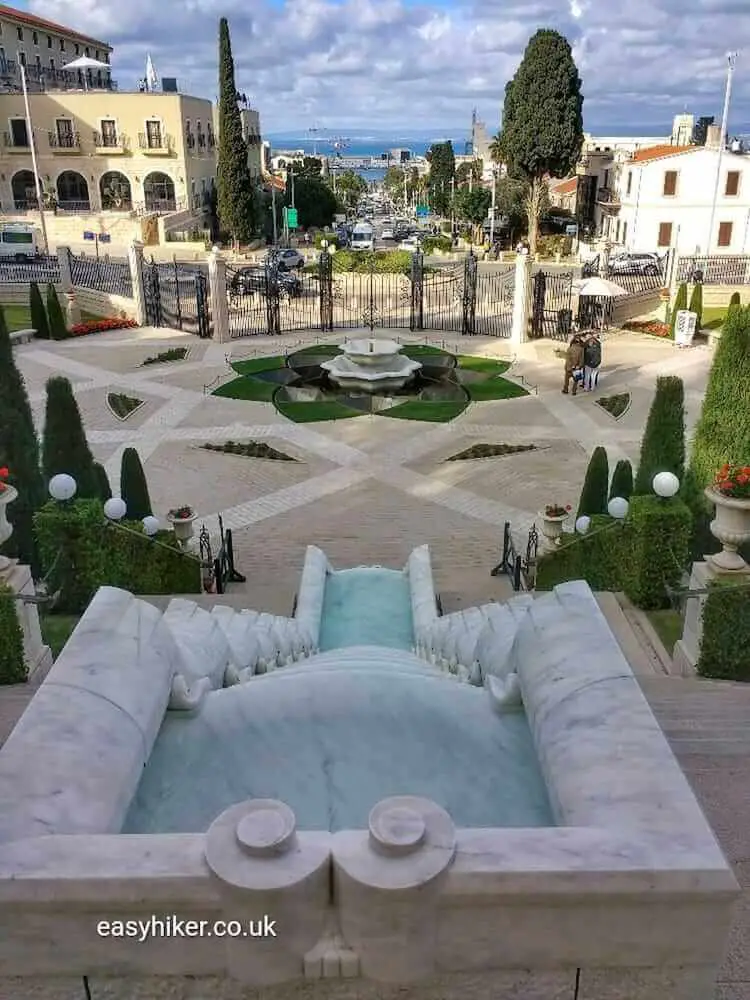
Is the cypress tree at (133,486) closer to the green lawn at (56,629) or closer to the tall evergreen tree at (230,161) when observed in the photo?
the green lawn at (56,629)

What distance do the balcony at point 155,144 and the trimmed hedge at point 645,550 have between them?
5218 cm

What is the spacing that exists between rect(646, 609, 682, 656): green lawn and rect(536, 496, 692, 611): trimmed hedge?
0.14m

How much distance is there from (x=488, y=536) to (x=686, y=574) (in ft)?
14.9

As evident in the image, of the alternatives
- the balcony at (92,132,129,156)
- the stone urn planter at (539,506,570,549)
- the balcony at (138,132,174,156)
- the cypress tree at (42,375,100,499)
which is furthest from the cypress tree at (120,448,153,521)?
the balcony at (92,132,129,156)

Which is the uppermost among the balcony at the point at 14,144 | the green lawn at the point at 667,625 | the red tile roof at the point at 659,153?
the balcony at the point at 14,144

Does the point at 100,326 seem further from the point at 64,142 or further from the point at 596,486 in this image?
the point at 64,142

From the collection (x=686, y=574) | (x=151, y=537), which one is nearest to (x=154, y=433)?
(x=151, y=537)

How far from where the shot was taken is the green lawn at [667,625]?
29.0ft

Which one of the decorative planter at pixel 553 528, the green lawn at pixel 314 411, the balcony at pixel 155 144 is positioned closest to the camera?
the decorative planter at pixel 553 528

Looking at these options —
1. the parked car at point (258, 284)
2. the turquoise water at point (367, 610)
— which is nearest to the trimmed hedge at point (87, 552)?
the turquoise water at point (367, 610)

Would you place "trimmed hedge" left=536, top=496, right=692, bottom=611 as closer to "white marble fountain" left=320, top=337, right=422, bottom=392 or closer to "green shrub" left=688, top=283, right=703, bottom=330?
"white marble fountain" left=320, top=337, right=422, bottom=392

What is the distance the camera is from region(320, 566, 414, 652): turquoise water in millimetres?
9688

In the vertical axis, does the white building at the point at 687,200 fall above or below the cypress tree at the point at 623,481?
above

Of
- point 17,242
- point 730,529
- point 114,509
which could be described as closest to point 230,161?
point 17,242
